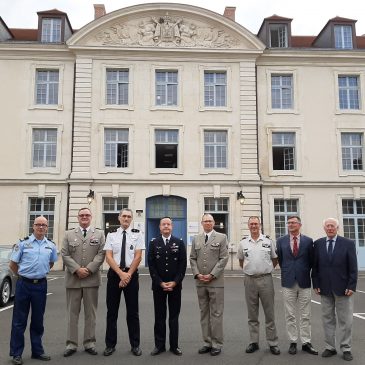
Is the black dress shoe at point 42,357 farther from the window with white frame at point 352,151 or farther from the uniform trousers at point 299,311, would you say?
the window with white frame at point 352,151

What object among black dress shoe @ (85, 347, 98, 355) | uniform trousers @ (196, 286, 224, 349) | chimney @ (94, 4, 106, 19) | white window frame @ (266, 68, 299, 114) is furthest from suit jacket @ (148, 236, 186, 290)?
chimney @ (94, 4, 106, 19)

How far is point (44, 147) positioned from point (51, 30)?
6.59 m

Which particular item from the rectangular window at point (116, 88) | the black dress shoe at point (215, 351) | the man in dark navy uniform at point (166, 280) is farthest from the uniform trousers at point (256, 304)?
the rectangular window at point (116, 88)

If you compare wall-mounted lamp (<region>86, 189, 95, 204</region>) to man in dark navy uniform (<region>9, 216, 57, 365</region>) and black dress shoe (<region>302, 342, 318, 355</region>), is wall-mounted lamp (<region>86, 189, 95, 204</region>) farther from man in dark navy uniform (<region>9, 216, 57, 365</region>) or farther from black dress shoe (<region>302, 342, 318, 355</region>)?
black dress shoe (<region>302, 342, 318, 355</region>)

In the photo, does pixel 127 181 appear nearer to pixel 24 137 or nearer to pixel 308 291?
pixel 24 137

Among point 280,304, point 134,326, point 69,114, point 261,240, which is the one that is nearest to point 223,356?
point 134,326

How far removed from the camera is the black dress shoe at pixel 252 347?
651 cm

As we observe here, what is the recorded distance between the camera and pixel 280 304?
11234 mm

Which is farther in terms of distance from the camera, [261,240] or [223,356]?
[261,240]

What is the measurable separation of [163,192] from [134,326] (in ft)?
50.6

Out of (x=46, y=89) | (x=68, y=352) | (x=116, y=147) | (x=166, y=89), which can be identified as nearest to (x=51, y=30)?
(x=46, y=89)

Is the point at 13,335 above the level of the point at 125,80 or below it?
below

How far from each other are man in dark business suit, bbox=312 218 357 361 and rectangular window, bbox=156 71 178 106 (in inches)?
670

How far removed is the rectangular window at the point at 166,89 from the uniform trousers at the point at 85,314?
56.1ft
